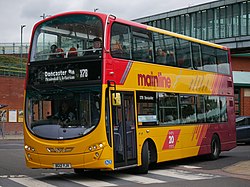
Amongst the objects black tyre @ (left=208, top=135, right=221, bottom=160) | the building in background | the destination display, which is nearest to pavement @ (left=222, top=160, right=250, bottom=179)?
black tyre @ (left=208, top=135, right=221, bottom=160)

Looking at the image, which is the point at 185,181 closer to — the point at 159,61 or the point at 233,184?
the point at 233,184

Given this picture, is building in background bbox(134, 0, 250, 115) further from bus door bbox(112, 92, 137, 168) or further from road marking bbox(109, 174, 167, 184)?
road marking bbox(109, 174, 167, 184)

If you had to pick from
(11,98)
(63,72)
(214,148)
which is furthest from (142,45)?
(11,98)

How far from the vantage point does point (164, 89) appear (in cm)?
1561

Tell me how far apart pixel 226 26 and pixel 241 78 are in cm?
555

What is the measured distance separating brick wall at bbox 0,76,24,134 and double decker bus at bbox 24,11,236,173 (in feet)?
105

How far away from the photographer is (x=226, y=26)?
38.6 m

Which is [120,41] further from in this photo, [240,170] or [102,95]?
[240,170]

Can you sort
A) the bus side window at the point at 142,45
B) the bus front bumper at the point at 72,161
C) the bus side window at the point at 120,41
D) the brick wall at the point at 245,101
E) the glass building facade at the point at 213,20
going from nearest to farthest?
the bus front bumper at the point at 72,161
the bus side window at the point at 120,41
the bus side window at the point at 142,45
the glass building facade at the point at 213,20
the brick wall at the point at 245,101

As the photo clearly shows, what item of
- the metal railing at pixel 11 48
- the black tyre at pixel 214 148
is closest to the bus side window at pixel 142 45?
the black tyre at pixel 214 148

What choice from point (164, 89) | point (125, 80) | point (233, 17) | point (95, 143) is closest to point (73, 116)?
point (95, 143)

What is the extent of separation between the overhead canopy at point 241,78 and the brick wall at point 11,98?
20916 mm

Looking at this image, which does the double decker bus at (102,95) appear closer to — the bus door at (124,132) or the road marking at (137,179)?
the bus door at (124,132)

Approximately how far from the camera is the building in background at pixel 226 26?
37344mm
